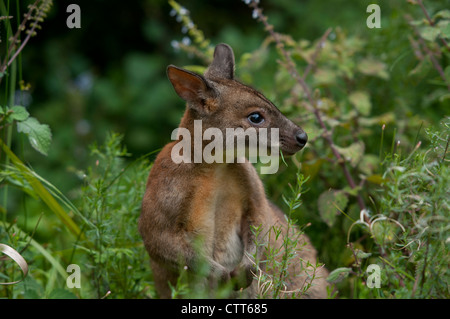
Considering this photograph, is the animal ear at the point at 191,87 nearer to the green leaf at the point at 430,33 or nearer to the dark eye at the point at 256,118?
the dark eye at the point at 256,118

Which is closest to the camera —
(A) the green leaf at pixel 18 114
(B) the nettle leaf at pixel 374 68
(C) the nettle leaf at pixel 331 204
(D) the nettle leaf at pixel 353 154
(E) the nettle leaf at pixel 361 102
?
(A) the green leaf at pixel 18 114

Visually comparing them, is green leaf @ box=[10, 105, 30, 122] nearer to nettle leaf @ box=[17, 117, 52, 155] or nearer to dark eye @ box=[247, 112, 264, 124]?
nettle leaf @ box=[17, 117, 52, 155]

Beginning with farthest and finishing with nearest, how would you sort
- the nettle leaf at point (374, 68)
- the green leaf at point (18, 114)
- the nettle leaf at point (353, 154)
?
1. the nettle leaf at point (374, 68)
2. the nettle leaf at point (353, 154)
3. the green leaf at point (18, 114)

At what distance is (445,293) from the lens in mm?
2398

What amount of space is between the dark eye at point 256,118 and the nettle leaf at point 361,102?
1.41 m

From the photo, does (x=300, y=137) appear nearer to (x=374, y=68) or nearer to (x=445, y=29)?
(x=445, y=29)

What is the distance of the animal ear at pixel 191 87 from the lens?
3.16m

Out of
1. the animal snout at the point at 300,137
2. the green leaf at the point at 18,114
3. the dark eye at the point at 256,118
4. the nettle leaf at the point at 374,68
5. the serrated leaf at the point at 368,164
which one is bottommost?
the serrated leaf at the point at 368,164

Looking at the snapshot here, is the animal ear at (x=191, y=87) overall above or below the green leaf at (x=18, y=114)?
above

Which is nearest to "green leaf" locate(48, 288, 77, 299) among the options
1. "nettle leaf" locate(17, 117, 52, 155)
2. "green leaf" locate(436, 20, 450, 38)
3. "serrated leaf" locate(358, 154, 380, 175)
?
"nettle leaf" locate(17, 117, 52, 155)

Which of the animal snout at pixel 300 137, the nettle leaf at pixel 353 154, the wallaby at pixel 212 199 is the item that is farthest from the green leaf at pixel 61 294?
the nettle leaf at pixel 353 154

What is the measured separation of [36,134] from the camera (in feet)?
10.5
